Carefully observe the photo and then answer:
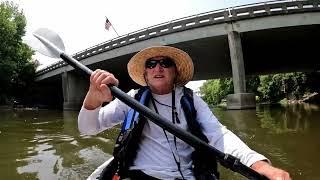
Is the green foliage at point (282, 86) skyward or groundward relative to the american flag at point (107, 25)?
groundward

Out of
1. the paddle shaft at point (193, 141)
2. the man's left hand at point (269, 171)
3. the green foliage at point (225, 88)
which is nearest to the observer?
the man's left hand at point (269, 171)

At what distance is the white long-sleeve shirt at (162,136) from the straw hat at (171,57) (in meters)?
0.30

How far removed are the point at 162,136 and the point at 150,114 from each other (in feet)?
1.81

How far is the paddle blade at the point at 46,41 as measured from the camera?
9.66ft

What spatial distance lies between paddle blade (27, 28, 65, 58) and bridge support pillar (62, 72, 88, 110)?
31985 millimetres

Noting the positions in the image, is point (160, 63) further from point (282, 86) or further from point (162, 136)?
point (282, 86)

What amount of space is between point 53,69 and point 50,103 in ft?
31.6

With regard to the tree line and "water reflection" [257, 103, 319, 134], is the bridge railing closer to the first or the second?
"water reflection" [257, 103, 319, 134]

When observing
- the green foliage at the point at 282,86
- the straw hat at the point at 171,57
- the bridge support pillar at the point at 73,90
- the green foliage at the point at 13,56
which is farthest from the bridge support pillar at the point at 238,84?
the green foliage at the point at 282,86

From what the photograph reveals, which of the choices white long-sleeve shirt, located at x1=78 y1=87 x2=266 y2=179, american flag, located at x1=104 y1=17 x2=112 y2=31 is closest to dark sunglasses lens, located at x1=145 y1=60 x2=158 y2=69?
white long-sleeve shirt, located at x1=78 y1=87 x2=266 y2=179

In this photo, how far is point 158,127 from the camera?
2.92 metres

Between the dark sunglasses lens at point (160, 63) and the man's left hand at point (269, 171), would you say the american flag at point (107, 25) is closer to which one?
the dark sunglasses lens at point (160, 63)

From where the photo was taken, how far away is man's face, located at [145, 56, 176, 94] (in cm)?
304

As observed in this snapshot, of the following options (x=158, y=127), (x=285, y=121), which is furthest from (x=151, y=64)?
(x=285, y=121)
